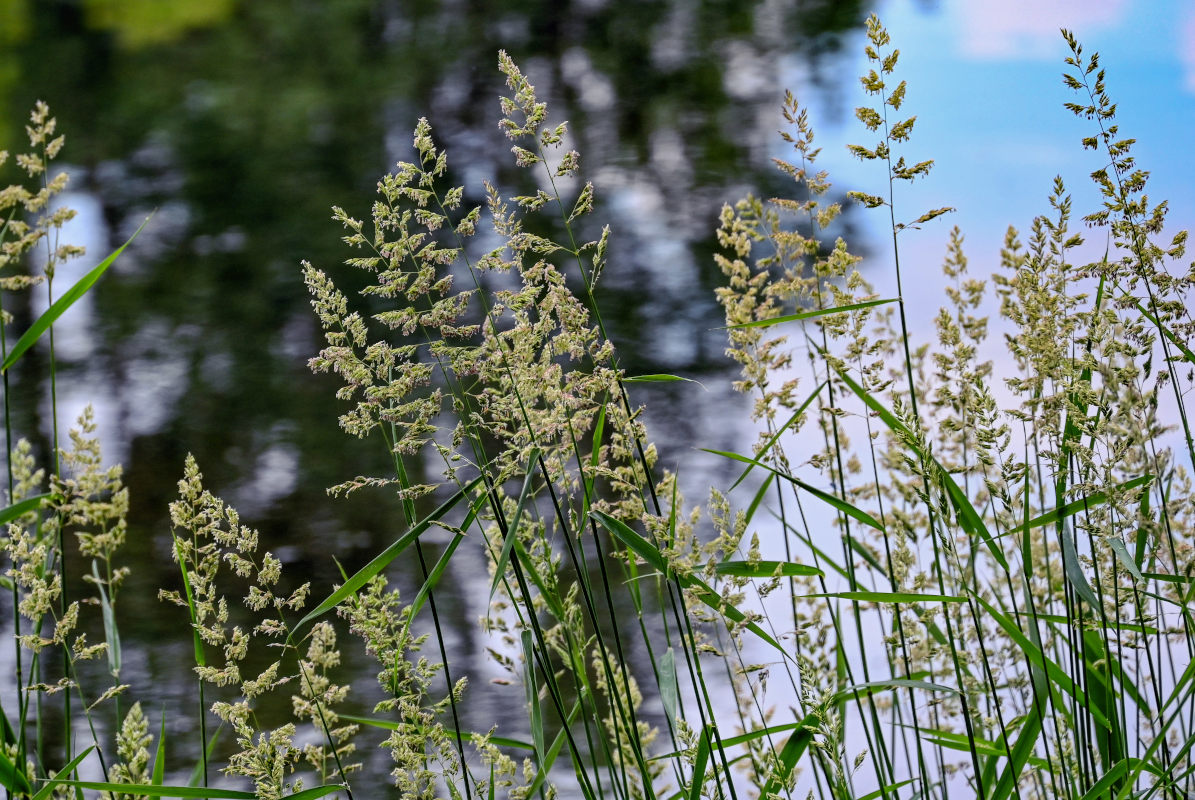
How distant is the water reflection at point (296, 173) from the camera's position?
3.23 meters

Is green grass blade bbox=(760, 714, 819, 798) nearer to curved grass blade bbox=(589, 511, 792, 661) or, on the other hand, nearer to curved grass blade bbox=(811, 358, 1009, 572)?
curved grass blade bbox=(589, 511, 792, 661)

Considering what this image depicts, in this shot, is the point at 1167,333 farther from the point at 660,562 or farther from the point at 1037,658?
the point at 660,562

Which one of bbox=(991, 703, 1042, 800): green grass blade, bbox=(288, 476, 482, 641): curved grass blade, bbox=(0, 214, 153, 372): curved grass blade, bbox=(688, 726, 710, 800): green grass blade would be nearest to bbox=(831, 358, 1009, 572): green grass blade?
bbox=(991, 703, 1042, 800): green grass blade

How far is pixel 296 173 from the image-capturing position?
3.72 m

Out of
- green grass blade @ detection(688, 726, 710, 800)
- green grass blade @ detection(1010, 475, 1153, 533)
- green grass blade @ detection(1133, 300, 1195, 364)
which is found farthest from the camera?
green grass blade @ detection(1133, 300, 1195, 364)

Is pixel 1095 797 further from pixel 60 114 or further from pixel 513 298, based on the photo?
pixel 60 114

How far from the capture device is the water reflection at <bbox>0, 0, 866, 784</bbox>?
10.6 ft

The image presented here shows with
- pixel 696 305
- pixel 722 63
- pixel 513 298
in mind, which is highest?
pixel 722 63

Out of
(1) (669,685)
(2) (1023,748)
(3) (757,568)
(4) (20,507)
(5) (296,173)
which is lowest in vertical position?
(2) (1023,748)

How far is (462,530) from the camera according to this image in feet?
2.86

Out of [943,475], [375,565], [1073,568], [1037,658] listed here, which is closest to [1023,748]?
[1037,658]

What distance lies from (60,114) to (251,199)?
3.44 ft

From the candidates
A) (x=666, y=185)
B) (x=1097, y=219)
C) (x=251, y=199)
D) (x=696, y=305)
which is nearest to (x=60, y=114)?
(x=251, y=199)

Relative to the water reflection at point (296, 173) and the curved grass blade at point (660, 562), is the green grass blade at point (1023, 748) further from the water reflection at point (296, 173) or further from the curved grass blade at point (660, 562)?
the water reflection at point (296, 173)
